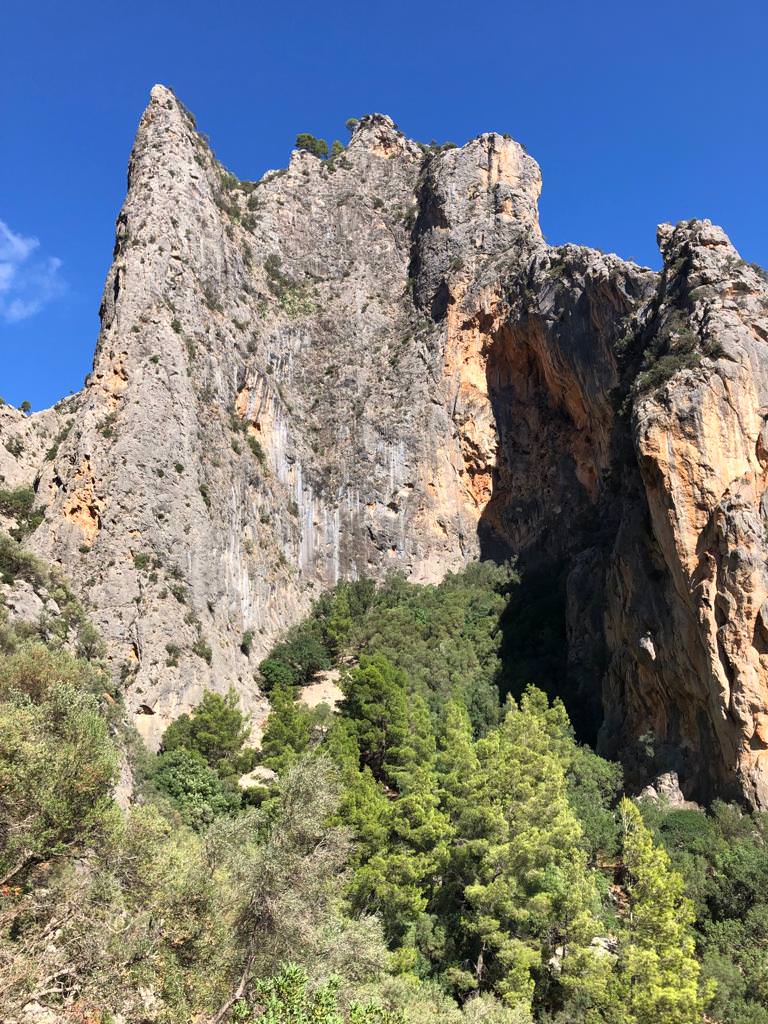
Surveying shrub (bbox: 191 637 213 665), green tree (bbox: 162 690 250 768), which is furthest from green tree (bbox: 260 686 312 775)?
shrub (bbox: 191 637 213 665)

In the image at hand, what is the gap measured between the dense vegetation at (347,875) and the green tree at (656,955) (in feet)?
0.21

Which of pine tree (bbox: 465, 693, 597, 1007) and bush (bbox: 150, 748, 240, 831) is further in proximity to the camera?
bush (bbox: 150, 748, 240, 831)

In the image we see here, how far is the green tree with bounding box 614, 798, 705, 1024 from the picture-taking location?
52.7 ft

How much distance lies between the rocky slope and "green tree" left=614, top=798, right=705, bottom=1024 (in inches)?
292

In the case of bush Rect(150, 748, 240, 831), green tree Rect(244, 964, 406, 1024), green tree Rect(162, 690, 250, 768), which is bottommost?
green tree Rect(244, 964, 406, 1024)

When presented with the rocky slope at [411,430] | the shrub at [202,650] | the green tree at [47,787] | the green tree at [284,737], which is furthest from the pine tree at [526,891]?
the shrub at [202,650]

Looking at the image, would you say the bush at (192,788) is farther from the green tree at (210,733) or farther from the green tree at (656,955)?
the green tree at (656,955)

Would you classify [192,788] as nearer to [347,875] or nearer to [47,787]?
[347,875]

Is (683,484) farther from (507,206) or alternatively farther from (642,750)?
(507,206)

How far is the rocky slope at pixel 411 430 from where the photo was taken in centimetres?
2934

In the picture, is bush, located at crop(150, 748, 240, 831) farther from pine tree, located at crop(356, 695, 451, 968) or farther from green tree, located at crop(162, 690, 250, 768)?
pine tree, located at crop(356, 695, 451, 968)

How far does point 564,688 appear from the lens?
38500 mm

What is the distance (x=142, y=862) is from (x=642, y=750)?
76.3ft

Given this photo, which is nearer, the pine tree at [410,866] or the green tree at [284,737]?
the pine tree at [410,866]
